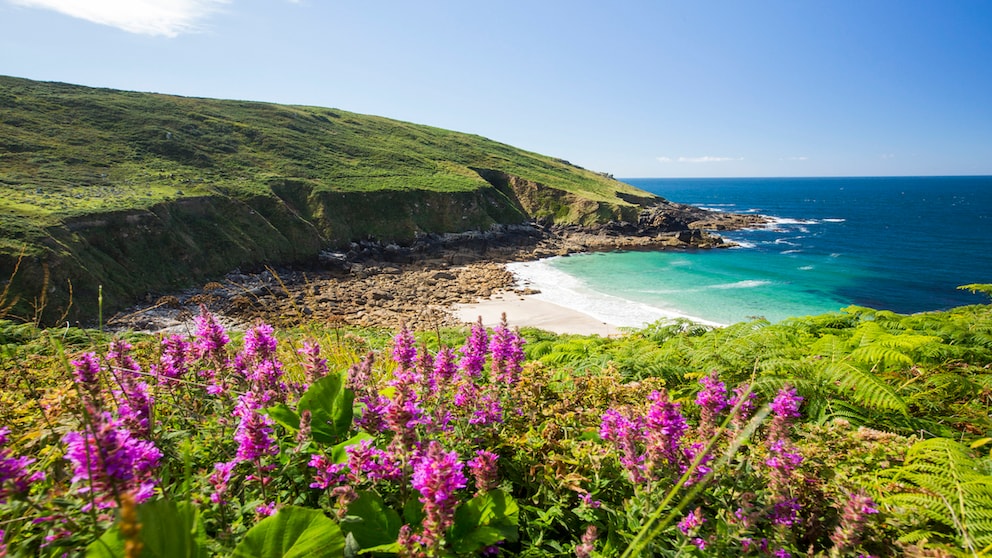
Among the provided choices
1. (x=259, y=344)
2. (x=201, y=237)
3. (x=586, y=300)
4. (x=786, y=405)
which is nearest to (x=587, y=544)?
(x=786, y=405)

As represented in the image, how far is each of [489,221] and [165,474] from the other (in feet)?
182

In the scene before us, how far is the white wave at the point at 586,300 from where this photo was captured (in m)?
29.8

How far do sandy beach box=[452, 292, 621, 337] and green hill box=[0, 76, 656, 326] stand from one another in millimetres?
18757

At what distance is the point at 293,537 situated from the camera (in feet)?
4.82

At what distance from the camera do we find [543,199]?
233 feet

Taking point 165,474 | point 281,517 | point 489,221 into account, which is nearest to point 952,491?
point 281,517

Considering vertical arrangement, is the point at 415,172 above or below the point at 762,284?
above

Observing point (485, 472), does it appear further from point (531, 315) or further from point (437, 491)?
Result: point (531, 315)

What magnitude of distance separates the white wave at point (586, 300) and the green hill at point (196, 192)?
1567 centimetres

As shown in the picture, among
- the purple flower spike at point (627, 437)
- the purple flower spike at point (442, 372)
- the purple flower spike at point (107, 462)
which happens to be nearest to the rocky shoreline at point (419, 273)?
the purple flower spike at point (442, 372)

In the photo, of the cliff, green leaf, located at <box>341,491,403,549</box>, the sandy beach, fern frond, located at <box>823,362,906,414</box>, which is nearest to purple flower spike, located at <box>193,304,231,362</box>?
green leaf, located at <box>341,491,403,549</box>

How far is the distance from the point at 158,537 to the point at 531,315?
1155 inches

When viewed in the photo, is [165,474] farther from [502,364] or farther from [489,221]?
[489,221]

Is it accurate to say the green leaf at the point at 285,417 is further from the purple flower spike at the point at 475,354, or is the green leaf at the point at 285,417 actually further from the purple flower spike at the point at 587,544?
the purple flower spike at the point at 587,544
